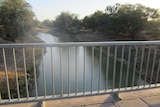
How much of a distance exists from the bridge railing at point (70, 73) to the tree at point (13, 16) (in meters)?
2.80

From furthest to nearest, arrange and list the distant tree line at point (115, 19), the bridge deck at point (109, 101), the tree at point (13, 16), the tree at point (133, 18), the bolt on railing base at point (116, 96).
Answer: the tree at point (133, 18)
the distant tree line at point (115, 19)
the tree at point (13, 16)
the bolt on railing base at point (116, 96)
the bridge deck at point (109, 101)

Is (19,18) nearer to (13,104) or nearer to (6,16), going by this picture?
(6,16)

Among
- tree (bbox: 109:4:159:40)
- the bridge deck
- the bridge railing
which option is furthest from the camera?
tree (bbox: 109:4:159:40)

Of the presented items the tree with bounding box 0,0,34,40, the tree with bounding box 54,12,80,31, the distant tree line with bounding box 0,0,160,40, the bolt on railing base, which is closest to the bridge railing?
the bolt on railing base

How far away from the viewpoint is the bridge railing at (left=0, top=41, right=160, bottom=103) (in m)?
1.75

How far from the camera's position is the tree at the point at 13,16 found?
12961mm

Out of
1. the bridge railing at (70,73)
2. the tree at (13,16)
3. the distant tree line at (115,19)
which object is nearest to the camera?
the bridge railing at (70,73)

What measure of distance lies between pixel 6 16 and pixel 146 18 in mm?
12919

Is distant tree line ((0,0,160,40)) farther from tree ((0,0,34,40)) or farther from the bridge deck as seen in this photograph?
the bridge deck

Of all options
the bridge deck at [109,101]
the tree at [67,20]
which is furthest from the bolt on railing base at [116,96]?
the tree at [67,20]

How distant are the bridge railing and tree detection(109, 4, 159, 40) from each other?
6849mm

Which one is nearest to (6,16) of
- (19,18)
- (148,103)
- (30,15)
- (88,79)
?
(19,18)

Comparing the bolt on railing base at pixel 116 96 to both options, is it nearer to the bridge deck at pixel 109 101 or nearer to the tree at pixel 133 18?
the bridge deck at pixel 109 101

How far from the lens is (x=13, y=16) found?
1350 centimetres
